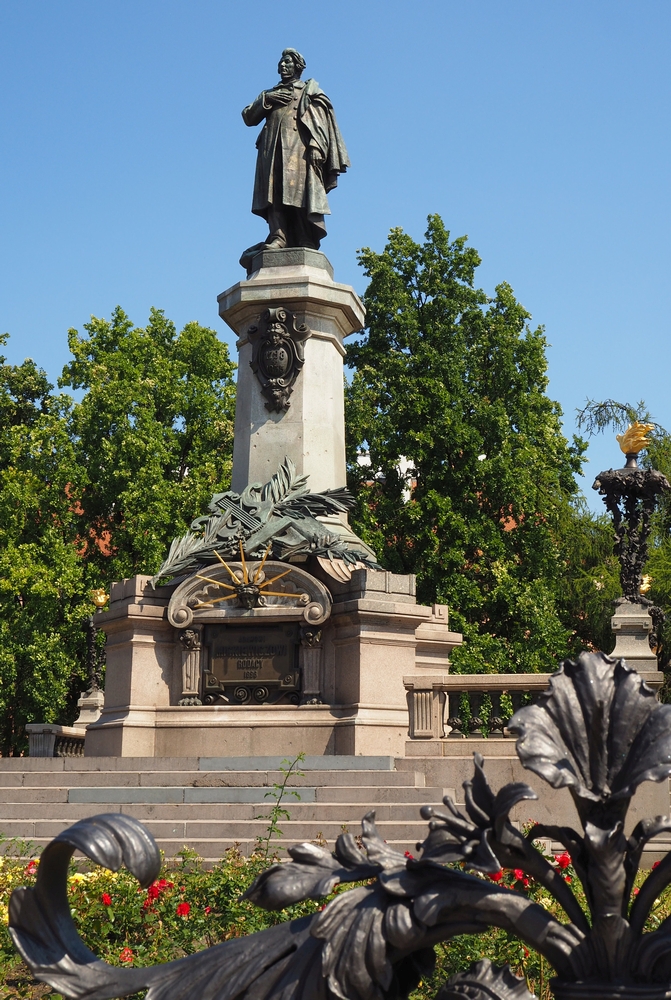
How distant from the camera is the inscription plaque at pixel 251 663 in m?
15.3

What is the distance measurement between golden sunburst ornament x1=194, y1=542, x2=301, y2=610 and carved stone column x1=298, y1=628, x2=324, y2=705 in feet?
1.74

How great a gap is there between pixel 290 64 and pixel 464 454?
1474 cm

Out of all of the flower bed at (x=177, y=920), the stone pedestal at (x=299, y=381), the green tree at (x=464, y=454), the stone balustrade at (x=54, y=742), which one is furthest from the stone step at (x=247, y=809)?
the green tree at (x=464, y=454)

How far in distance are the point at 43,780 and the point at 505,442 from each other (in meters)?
19.6

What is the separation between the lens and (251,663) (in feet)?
50.6

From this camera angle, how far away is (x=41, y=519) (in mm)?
31156

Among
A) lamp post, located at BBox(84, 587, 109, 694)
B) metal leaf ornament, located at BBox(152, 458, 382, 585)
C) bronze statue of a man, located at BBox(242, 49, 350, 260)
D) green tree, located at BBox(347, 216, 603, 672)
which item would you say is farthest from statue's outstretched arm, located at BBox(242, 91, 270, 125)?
green tree, located at BBox(347, 216, 603, 672)

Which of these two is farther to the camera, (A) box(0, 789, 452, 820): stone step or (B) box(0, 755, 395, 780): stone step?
(B) box(0, 755, 395, 780): stone step

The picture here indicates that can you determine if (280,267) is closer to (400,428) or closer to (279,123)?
(279,123)

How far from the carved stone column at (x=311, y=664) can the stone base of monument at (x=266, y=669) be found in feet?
0.04

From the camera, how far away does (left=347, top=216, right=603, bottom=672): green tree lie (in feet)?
98.3

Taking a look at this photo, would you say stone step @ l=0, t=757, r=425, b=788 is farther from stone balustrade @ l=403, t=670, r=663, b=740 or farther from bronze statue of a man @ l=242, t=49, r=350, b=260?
bronze statue of a man @ l=242, t=49, r=350, b=260

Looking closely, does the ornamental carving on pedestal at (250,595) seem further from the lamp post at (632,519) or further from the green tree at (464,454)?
the green tree at (464,454)

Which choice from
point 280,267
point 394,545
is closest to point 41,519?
point 394,545
